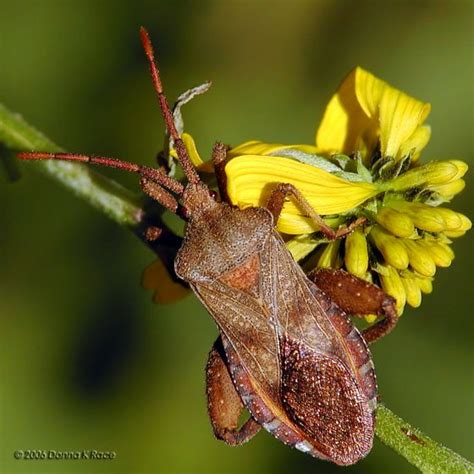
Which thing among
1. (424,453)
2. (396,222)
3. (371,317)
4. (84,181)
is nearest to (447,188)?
(396,222)

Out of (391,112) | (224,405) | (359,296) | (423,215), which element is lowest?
(224,405)

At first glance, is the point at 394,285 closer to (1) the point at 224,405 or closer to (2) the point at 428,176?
(2) the point at 428,176

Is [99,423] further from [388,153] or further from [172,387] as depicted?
[388,153]

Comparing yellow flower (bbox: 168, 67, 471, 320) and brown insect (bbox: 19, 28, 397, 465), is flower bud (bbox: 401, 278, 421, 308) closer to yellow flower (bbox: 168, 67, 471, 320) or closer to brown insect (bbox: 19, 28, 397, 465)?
yellow flower (bbox: 168, 67, 471, 320)

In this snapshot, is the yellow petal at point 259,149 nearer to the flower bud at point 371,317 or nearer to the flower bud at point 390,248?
the flower bud at point 390,248

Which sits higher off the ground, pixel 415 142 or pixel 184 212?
pixel 415 142

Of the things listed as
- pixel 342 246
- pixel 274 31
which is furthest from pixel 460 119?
pixel 342 246

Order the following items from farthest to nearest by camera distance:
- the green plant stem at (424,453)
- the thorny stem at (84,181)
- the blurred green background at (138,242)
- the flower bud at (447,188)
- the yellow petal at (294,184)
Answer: the blurred green background at (138,242) < the thorny stem at (84,181) < the flower bud at (447,188) < the yellow petal at (294,184) < the green plant stem at (424,453)

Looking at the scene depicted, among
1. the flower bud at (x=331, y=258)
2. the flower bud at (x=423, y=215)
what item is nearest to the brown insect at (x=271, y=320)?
the flower bud at (x=331, y=258)
